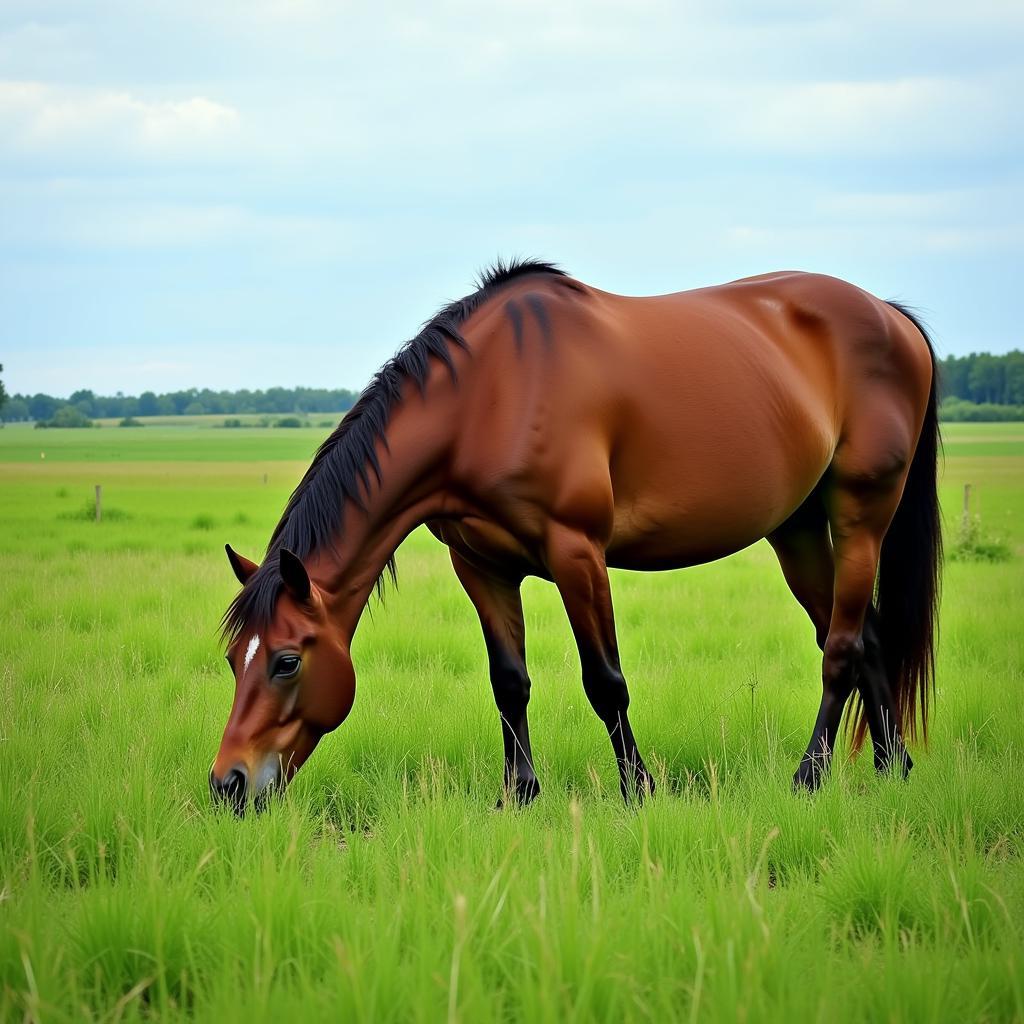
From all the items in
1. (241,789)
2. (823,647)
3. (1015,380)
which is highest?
(1015,380)

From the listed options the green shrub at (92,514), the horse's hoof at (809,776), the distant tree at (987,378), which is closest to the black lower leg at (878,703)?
the horse's hoof at (809,776)

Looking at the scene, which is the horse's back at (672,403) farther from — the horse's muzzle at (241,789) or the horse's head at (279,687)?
the horse's muzzle at (241,789)

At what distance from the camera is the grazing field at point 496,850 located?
8.49 ft

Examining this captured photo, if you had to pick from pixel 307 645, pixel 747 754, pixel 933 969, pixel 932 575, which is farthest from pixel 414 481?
pixel 932 575

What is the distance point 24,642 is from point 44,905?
5.58 meters

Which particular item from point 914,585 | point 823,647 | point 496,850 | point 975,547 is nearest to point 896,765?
point 823,647

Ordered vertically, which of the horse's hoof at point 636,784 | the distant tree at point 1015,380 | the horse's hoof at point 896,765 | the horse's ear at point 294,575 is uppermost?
the distant tree at point 1015,380

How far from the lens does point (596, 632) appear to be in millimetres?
4656

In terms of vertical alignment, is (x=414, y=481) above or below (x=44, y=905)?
above

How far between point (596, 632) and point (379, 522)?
1.08 meters

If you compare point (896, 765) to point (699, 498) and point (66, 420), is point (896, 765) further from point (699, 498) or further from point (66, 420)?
point (66, 420)

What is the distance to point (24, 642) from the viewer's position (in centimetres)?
823

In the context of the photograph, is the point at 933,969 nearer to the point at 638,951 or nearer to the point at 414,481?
the point at 638,951

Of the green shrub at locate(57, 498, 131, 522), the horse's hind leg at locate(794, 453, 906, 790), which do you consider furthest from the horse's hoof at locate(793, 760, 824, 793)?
the green shrub at locate(57, 498, 131, 522)
